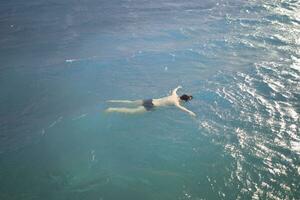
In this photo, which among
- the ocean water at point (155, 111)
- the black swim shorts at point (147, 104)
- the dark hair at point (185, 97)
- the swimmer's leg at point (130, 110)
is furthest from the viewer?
the dark hair at point (185, 97)

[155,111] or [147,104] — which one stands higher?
[147,104]

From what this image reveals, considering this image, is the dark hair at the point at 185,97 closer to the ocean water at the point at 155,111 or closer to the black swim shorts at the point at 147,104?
the ocean water at the point at 155,111

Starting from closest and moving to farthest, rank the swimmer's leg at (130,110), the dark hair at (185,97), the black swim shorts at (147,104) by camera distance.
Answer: the swimmer's leg at (130,110)
the black swim shorts at (147,104)
the dark hair at (185,97)

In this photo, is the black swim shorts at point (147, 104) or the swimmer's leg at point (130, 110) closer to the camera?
the swimmer's leg at point (130, 110)

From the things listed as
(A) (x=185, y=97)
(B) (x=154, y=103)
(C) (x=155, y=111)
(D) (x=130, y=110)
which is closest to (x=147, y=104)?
(B) (x=154, y=103)

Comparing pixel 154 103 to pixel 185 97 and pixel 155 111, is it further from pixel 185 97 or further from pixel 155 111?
pixel 185 97

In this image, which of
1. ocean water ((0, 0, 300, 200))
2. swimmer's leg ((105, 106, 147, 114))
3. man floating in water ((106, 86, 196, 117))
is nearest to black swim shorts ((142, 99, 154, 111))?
man floating in water ((106, 86, 196, 117))

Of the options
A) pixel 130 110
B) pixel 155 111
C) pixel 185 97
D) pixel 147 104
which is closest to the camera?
pixel 130 110

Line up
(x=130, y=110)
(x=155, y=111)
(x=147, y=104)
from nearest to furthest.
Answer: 1. (x=130, y=110)
2. (x=147, y=104)
3. (x=155, y=111)

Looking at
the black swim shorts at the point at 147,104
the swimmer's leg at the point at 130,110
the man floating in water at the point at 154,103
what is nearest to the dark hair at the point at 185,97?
the man floating in water at the point at 154,103
